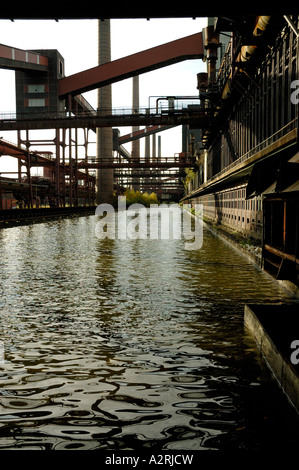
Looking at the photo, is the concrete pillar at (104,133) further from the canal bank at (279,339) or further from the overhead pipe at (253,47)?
the canal bank at (279,339)

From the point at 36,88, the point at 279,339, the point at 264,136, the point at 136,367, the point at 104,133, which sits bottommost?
the point at 136,367

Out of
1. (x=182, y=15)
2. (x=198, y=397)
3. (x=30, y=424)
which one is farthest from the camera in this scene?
(x=182, y=15)

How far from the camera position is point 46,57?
193 feet

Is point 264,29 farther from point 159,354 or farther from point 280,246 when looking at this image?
point 159,354

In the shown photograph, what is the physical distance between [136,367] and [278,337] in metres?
1.60

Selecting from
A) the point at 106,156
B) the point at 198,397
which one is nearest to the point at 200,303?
the point at 198,397

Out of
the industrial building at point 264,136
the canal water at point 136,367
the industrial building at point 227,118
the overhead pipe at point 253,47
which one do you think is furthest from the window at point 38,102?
the canal water at point 136,367

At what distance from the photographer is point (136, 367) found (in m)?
4.69

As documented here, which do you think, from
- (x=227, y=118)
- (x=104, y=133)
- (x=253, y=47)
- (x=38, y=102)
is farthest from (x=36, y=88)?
(x=253, y=47)

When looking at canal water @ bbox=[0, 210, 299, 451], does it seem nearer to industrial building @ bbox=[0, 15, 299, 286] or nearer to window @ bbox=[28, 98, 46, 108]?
industrial building @ bbox=[0, 15, 299, 286]

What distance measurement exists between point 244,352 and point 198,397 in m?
1.34

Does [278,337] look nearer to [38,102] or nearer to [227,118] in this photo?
[227,118]

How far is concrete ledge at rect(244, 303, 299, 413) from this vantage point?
3.90 meters

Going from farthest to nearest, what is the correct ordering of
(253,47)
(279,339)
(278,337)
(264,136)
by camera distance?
1. (264,136)
2. (253,47)
3. (278,337)
4. (279,339)
